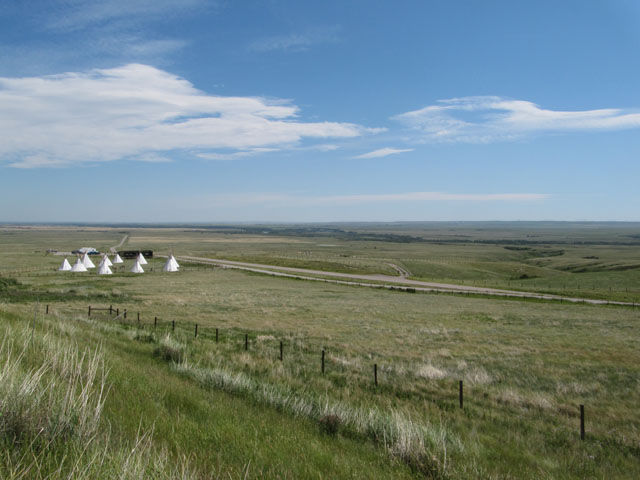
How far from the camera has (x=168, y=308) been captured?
3366cm

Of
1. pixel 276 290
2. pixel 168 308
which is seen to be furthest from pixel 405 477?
pixel 276 290

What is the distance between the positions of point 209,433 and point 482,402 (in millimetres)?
8778

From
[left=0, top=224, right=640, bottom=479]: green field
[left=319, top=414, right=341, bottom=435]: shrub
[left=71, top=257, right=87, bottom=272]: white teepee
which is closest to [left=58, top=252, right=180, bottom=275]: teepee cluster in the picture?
[left=71, top=257, right=87, bottom=272]: white teepee

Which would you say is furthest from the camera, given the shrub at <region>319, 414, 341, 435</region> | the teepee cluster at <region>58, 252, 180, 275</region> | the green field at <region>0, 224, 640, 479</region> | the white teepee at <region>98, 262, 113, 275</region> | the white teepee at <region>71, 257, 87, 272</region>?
the white teepee at <region>71, 257, 87, 272</region>

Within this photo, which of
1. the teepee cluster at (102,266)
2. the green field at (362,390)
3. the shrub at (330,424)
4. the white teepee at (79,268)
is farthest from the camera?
the white teepee at (79,268)

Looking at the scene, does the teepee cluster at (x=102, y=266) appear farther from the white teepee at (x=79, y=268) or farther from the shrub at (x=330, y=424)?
the shrub at (x=330, y=424)

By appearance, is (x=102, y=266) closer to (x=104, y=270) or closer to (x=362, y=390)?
(x=104, y=270)

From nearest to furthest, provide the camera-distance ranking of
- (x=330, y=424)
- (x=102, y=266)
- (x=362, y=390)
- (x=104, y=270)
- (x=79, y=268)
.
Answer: (x=330, y=424) → (x=362, y=390) → (x=104, y=270) → (x=102, y=266) → (x=79, y=268)

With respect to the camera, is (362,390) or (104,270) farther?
(104,270)

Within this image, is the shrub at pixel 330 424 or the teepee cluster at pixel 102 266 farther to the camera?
the teepee cluster at pixel 102 266

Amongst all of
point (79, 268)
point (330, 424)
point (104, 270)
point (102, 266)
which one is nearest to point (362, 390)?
point (330, 424)

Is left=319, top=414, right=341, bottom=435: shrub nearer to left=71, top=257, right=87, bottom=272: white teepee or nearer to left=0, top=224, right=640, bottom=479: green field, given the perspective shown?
left=0, top=224, right=640, bottom=479: green field

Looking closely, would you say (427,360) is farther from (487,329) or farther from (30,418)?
(30,418)

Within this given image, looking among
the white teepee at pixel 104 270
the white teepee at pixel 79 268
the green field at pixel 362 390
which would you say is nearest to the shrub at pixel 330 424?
the green field at pixel 362 390
